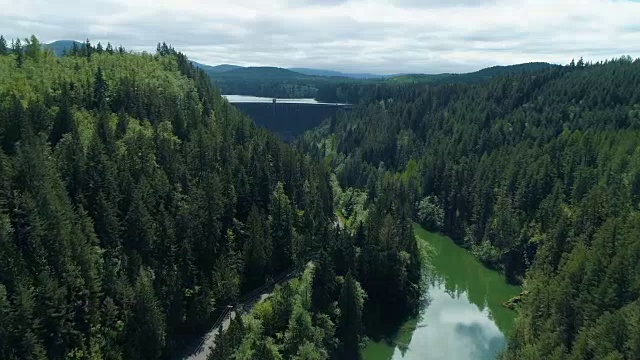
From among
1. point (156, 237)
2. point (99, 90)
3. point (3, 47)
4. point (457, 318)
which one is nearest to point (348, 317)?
point (156, 237)

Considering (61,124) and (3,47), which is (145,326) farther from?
(3,47)

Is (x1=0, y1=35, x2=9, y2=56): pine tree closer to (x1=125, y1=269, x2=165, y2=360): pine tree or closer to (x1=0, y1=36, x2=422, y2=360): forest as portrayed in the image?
(x1=0, y1=36, x2=422, y2=360): forest

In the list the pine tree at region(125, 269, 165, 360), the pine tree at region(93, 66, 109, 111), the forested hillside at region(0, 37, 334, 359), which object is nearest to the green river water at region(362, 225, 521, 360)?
the forested hillside at region(0, 37, 334, 359)

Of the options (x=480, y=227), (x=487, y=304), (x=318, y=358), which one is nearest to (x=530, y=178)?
(x=480, y=227)

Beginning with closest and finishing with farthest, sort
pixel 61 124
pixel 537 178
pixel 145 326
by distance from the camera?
pixel 145 326 < pixel 61 124 < pixel 537 178

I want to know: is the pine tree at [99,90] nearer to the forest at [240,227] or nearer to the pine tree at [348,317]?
the forest at [240,227]

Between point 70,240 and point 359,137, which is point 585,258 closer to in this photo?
point 70,240

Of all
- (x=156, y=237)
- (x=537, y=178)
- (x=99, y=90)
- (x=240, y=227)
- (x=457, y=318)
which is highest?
(x=99, y=90)
